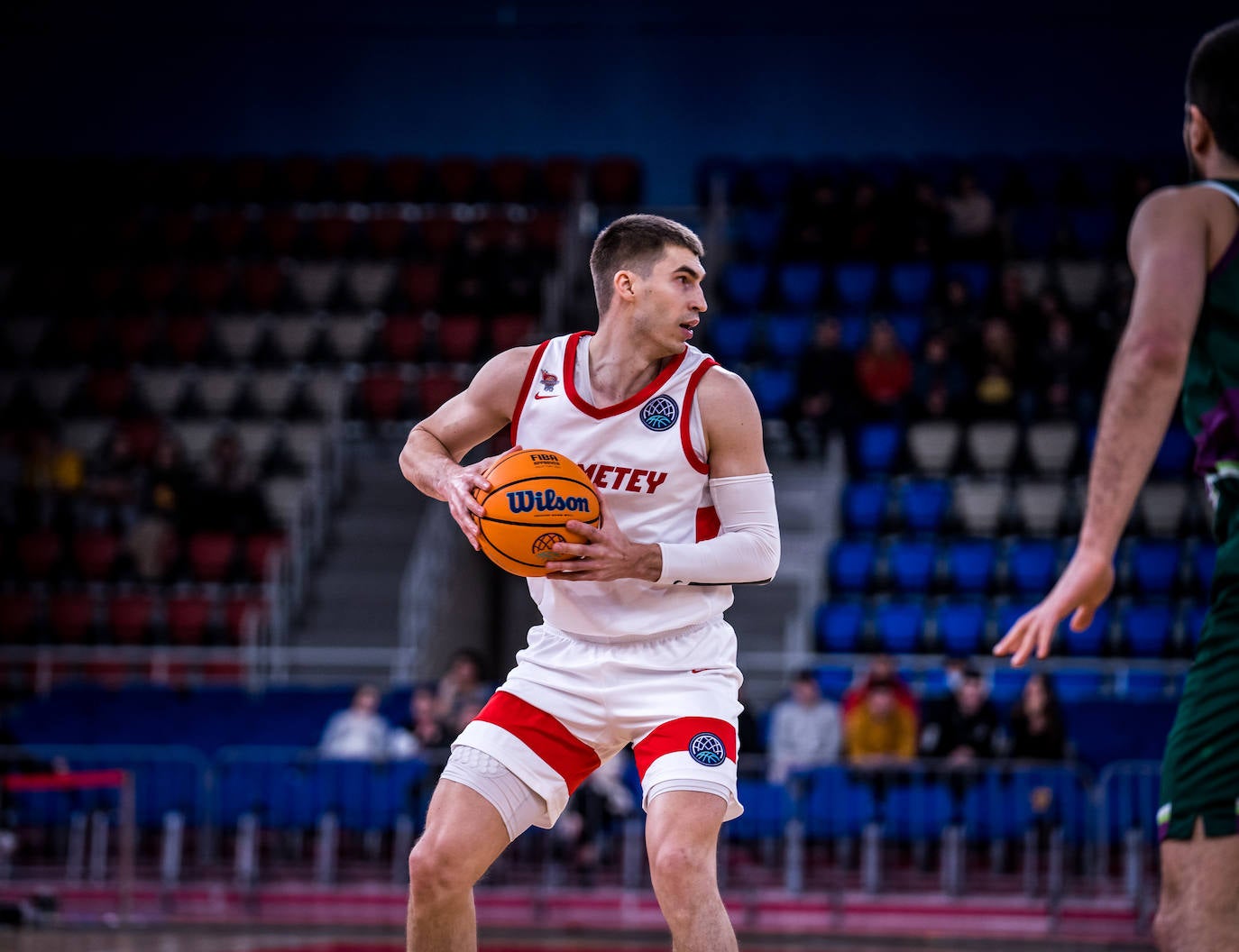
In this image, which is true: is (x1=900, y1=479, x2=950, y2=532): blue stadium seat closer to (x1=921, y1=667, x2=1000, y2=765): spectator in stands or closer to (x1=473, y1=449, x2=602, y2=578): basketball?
(x1=921, y1=667, x2=1000, y2=765): spectator in stands

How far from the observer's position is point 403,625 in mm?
15453

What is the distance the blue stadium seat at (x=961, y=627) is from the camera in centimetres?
1410

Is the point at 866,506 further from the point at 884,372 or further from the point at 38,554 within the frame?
the point at 38,554

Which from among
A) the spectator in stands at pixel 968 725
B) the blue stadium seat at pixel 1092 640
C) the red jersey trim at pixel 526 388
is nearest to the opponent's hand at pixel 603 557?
the red jersey trim at pixel 526 388

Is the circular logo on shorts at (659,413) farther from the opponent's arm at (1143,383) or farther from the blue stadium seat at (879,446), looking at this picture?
the blue stadium seat at (879,446)

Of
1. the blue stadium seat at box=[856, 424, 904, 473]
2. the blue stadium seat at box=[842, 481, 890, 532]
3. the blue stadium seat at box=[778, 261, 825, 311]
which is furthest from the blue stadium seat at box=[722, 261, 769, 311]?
the blue stadium seat at box=[842, 481, 890, 532]

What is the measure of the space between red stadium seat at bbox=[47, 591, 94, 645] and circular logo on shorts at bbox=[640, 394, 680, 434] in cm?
1224

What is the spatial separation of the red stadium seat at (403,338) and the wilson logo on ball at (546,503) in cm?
1372

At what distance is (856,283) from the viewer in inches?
699

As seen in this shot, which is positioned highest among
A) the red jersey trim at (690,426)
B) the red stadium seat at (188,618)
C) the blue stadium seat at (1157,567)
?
the blue stadium seat at (1157,567)

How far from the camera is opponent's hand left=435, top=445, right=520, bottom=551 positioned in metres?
4.31

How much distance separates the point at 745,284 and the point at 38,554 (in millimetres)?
7870

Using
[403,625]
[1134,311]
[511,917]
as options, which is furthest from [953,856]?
[1134,311]

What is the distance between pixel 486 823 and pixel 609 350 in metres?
1.38
